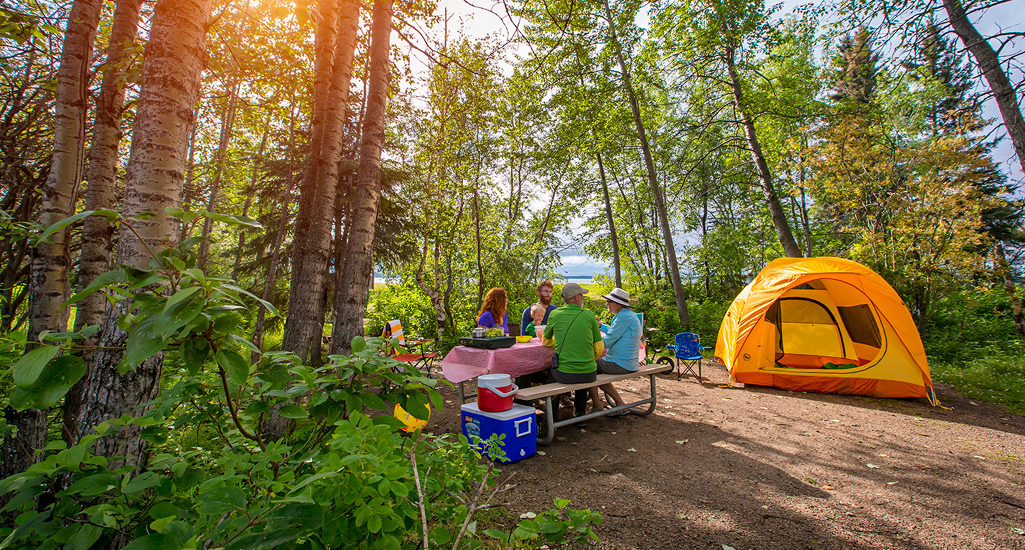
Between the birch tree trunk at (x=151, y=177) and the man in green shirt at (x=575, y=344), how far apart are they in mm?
3440

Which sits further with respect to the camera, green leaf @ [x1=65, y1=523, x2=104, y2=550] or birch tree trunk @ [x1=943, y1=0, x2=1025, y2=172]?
birch tree trunk @ [x1=943, y1=0, x2=1025, y2=172]

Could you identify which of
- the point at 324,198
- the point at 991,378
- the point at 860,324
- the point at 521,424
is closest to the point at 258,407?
the point at 521,424

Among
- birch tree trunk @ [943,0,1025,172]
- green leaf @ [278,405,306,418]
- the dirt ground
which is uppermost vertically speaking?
birch tree trunk @ [943,0,1025,172]

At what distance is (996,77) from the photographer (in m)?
5.47

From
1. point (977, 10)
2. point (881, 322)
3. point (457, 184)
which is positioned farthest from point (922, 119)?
point (457, 184)

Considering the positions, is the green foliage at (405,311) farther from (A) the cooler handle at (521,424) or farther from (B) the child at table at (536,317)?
(A) the cooler handle at (521,424)

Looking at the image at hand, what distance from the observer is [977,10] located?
17.6 feet

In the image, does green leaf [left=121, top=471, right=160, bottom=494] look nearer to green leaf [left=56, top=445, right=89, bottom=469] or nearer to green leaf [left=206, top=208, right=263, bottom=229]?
green leaf [left=56, top=445, right=89, bottom=469]

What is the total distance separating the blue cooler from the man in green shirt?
721 millimetres

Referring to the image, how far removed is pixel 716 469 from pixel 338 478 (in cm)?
361

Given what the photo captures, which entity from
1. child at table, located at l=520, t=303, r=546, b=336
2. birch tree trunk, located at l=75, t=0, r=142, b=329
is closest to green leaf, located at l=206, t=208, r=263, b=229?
birch tree trunk, located at l=75, t=0, r=142, b=329

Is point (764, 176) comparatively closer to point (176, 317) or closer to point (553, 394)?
point (553, 394)

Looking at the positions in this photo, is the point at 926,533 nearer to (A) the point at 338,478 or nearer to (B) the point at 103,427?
(A) the point at 338,478

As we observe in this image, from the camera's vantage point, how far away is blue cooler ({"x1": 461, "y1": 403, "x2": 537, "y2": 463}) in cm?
A: 372
